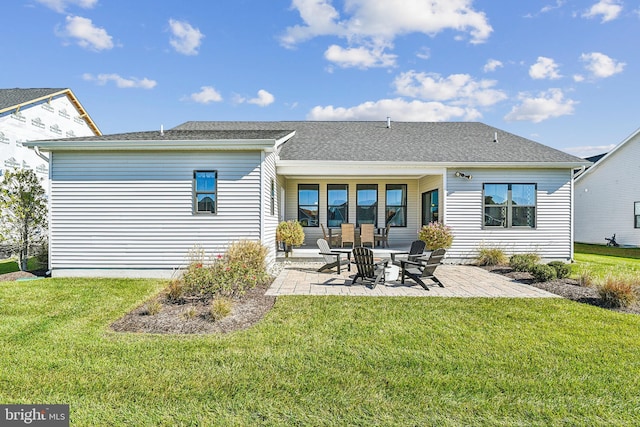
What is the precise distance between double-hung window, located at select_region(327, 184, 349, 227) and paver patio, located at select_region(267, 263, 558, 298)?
14.8 feet

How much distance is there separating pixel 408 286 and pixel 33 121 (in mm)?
20174

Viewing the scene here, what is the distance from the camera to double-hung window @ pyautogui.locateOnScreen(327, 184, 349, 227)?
1334 cm

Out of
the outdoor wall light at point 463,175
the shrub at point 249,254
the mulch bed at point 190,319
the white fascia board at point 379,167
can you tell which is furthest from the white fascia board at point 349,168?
the mulch bed at point 190,319

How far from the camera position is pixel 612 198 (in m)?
18.3

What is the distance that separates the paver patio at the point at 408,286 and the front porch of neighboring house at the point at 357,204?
450 cm

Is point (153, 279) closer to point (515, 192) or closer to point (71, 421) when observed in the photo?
point (71, 421)

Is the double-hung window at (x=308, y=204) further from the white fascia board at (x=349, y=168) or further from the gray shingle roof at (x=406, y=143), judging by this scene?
the white fascia board at (x=349, y=168)

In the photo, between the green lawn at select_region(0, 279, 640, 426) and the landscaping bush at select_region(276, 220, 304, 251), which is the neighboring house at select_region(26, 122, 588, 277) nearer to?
the landscaping bush at select_region(276, 220, 304, 251)

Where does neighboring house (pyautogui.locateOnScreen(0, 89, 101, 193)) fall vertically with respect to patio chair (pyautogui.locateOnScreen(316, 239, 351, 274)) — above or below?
above

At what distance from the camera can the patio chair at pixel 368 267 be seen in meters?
7.01

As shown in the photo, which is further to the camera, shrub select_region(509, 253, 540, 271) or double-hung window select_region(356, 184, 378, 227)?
double-hung window select_region(356, 184, 378, 227)

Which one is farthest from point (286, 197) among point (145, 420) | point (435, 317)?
point (145, 420)

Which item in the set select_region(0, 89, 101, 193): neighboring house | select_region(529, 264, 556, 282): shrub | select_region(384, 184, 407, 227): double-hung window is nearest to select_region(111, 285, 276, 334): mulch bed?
select_region(529, 264, 556, 282): shrub

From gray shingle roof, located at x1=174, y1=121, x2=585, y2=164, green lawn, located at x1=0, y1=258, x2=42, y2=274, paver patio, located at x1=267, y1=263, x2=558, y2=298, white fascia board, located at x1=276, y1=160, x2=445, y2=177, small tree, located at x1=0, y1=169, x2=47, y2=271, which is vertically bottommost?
green lawn, located at x1=0, y1=258, x2=42, y2=274
